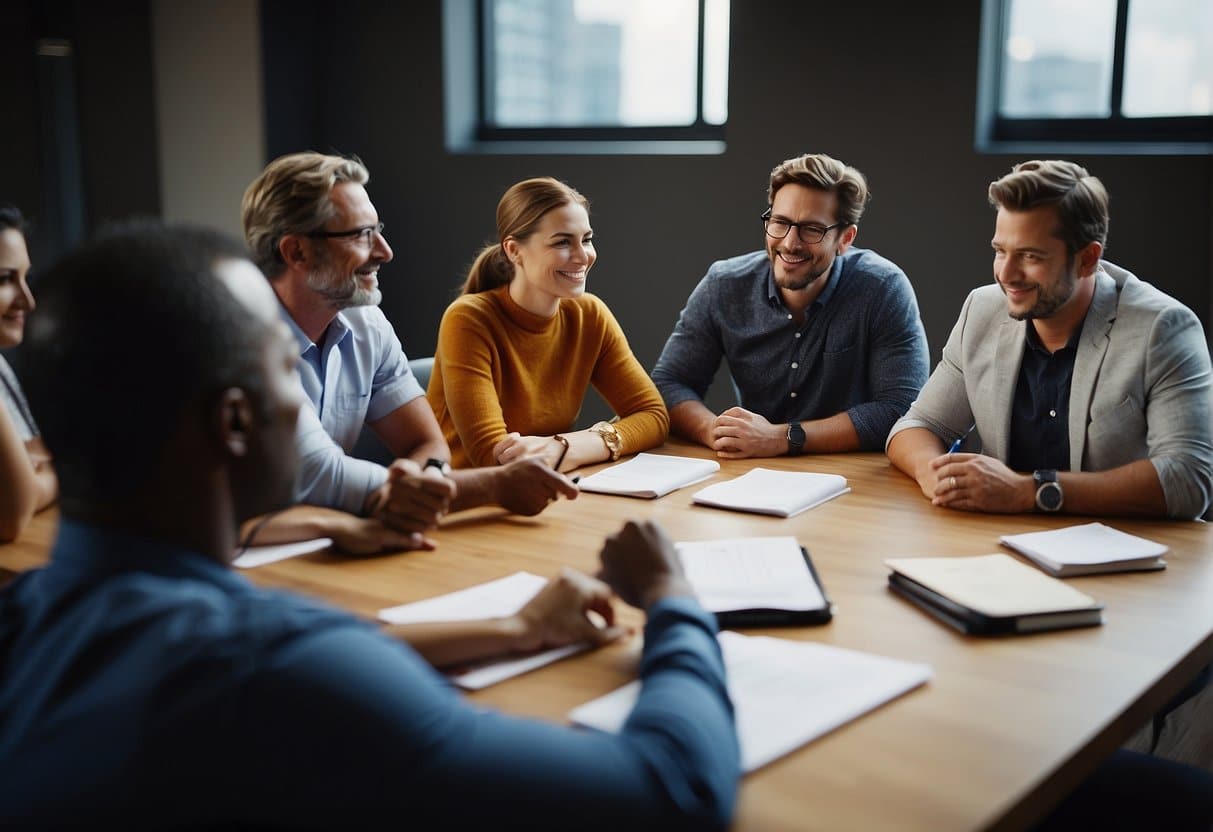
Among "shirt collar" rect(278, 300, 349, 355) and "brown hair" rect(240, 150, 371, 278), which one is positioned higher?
"brown hair" rect(240, 150, 371, 278)

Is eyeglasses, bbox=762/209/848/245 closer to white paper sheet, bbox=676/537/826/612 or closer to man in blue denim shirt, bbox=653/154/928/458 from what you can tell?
man in blue denim shirt, bbox=653/154/928/458

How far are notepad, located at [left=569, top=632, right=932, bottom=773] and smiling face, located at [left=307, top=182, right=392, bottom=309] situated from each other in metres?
1.23

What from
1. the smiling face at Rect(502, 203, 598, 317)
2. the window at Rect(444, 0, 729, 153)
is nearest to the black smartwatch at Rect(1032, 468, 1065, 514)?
the smiling face at Rect(502, 203, 598, 317)

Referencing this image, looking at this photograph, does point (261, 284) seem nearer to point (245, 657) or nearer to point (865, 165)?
point (245, 657)

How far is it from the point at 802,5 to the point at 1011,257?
1917 mm

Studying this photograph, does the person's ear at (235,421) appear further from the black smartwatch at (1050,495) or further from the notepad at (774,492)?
the black smartwatch at (1050,495)

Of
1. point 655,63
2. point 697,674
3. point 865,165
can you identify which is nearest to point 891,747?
point 697,674

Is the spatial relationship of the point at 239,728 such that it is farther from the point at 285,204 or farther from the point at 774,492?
the point at 285,204

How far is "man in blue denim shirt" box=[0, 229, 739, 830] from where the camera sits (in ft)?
2.47

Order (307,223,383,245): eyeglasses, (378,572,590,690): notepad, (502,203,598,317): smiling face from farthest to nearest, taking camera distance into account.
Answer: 1. (502,203,598,317): smiling face
2. (307,223,383,245): eyeglasses
3. (378,572,590,690): notepad

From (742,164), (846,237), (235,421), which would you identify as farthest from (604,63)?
(235,421)

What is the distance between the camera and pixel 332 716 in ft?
2.51

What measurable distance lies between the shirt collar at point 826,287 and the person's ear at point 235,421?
222 cm

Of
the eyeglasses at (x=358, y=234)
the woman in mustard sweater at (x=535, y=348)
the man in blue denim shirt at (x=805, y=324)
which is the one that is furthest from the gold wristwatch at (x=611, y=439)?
the eyeglasses at (x=358, y=234)
